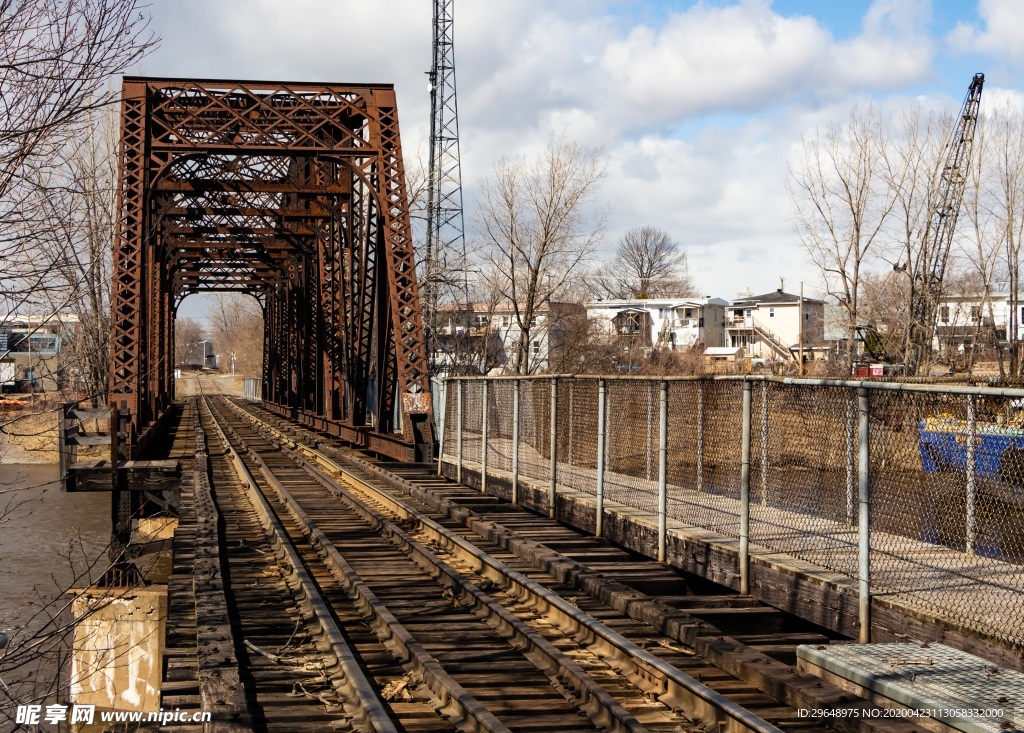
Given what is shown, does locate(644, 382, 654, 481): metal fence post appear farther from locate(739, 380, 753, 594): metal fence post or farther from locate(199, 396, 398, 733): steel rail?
locate(199, 396, 398, 733): steel rail

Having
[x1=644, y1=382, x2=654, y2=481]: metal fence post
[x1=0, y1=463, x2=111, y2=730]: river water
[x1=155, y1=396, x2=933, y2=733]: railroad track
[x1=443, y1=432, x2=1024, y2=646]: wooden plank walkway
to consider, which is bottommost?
[x1=0, y1=463, x2=111, y2=730]: river water

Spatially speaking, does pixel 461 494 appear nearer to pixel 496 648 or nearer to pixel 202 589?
pixel 202 589

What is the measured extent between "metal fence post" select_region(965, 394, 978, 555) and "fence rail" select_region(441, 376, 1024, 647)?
0.01m

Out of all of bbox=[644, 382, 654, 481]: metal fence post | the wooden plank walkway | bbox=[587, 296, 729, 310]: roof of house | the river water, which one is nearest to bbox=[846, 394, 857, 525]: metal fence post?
the wooden plank walkway

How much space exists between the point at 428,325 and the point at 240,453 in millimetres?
21093

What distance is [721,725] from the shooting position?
5527mm

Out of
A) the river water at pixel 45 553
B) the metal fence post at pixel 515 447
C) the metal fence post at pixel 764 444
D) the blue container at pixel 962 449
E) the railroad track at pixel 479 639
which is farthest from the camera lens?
the river water at pixel 45 553

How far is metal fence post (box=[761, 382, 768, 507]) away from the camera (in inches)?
356

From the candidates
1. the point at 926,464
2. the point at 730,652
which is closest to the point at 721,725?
the point at 730,652

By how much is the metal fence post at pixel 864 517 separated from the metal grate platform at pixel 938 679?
588mm

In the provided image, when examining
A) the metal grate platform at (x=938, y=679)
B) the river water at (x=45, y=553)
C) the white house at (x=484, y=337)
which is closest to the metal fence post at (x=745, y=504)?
the metal grate platform at (x=938, y=679)

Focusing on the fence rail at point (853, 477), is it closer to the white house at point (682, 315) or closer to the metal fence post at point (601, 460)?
the metal fence post at point (601, 460)

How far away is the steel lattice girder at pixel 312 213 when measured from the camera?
68.9ft

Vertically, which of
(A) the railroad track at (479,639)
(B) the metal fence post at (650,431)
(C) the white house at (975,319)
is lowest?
(A) the railroad track at (479,639)
